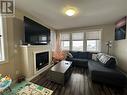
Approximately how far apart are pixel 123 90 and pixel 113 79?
1.19ft

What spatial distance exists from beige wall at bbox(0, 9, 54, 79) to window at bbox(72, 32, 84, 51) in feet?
11.2

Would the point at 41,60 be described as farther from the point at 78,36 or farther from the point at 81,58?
the point at 78,36

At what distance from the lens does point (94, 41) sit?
4723mm

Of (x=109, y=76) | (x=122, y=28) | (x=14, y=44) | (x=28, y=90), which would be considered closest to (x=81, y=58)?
(x=109, y=76)

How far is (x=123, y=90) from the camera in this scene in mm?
2154

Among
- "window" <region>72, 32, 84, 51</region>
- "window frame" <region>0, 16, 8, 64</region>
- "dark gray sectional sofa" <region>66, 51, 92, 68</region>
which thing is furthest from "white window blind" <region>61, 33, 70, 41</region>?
"window frame" <region>0, 16, 8, 64</region>

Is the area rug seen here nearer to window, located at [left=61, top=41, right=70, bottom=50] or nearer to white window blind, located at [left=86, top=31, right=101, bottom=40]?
window, located at [left=61, top=41, right=70, bottom=50]

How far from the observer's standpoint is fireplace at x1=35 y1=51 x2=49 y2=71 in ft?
10.6

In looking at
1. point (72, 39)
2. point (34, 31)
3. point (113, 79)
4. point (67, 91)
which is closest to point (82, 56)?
point (72, 39)

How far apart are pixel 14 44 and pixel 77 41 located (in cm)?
378

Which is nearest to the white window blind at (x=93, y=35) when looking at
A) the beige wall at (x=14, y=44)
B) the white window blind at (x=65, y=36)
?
the white window blind at (x=65, y=36)

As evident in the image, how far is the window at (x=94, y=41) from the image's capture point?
4.59 m

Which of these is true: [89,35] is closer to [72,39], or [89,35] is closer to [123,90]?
[72,39]

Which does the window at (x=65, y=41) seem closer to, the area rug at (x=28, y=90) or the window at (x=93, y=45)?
the window at (x=93, y=45)
